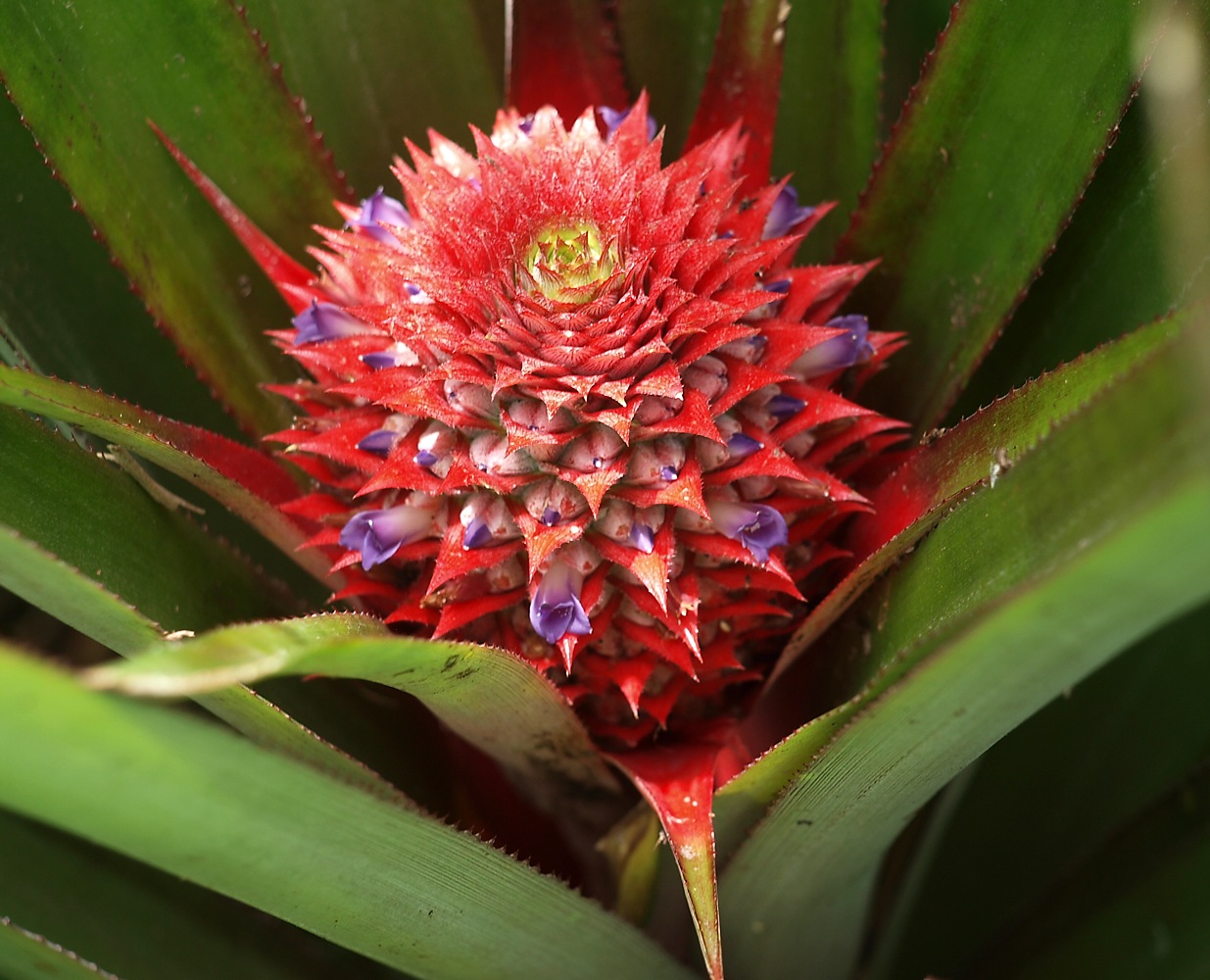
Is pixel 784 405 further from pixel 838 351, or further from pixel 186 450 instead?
pixel 186 450

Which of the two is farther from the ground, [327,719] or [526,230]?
[526,230]

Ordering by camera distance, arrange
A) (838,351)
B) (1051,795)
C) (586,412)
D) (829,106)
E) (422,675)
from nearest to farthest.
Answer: (422,675), (586,412), (838,351), (829,106), (1051,795)

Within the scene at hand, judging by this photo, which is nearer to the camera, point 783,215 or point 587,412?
point 587,412

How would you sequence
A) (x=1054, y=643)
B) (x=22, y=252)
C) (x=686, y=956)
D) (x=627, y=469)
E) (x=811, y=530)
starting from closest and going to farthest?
(x=1054, y=643)
(x=627, y=469)
(x=811, y=530)
(x=22, y=252)
(x=686, y=956)

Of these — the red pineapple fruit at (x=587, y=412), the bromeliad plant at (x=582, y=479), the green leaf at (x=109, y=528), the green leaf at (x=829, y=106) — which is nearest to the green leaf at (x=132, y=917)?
the bromeliad plant at (x=582, y=479)

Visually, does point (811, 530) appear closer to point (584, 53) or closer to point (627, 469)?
point (627, 469)

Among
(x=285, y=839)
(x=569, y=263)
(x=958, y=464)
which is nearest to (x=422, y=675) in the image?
(x=285, y=839)

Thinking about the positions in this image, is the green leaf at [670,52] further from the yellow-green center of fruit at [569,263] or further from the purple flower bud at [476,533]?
the purple flower bud at [476,533]

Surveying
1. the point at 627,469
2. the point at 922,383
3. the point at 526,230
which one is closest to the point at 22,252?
the point at 526,230
